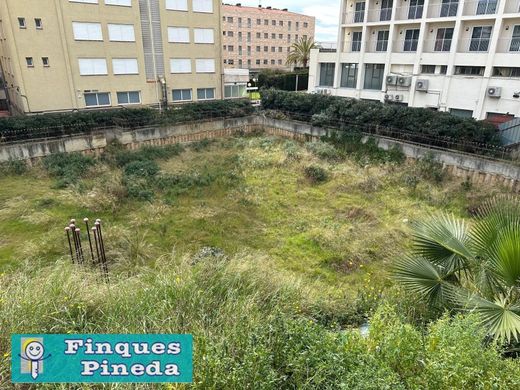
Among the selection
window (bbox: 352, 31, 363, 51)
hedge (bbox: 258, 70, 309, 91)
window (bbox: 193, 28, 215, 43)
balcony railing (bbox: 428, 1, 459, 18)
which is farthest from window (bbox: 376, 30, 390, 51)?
hedge (bbox: 258, 70, 309, 91)

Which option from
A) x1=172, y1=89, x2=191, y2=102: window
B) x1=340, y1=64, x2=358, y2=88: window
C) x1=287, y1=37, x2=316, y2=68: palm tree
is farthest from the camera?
x1=287, y1=37, x2=316, y2=68: palm tree

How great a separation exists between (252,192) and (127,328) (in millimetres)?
10068

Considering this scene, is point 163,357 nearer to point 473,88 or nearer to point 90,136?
point 90,136

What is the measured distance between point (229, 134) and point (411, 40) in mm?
15534

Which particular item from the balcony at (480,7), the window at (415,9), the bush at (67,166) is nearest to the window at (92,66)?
the bush at (67,166)

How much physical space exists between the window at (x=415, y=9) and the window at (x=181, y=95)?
17850mm

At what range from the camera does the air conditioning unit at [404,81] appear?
24.8 m

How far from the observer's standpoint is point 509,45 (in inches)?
801

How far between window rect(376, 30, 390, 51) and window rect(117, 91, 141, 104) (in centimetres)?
1942

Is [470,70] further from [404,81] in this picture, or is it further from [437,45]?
[404,81]

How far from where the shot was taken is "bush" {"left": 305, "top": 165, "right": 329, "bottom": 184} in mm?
Answer: 15492

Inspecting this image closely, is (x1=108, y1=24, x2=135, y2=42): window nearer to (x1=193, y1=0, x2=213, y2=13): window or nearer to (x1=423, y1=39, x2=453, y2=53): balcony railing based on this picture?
(x1=193, y1=0, x2=213, y2=13): window

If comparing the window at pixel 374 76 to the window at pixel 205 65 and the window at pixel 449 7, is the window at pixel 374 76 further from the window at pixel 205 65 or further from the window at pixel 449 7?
the window at pixel 205 65

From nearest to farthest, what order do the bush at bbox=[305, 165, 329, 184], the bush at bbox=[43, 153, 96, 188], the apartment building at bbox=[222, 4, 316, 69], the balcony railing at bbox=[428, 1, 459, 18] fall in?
the bush at bbox=[43, 153, 96, 188], the bush at bbox=[305, 165, 329, 184], the balcony railing at bbox=[428, 1, 459, 18], the apartment building at bbox=[222, 4, 316, 69]
